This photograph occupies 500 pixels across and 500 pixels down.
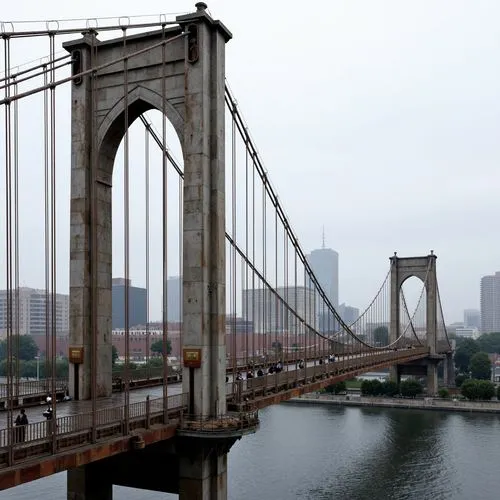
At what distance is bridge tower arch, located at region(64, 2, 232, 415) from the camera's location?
20.9m

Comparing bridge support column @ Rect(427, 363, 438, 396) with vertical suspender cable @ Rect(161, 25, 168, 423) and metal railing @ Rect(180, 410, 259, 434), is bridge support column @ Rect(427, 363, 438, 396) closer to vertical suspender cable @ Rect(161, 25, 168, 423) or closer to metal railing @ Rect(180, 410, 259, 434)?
metal railing @ Rect(180, 410, 259, 434)

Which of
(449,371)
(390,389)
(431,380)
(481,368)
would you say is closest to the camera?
(390,389)

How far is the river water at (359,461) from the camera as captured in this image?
39.5 metres

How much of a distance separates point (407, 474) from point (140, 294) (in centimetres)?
14919

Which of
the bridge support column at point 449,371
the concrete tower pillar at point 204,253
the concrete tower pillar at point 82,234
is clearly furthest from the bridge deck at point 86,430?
the bridge support column at point 449,371

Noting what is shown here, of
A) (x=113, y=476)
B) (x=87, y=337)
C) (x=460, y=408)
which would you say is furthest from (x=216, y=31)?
(x=460, y=408)

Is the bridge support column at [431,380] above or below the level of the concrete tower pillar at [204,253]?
below

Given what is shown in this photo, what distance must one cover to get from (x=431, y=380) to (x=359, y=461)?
38.8 metres

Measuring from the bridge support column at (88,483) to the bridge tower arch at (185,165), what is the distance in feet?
7.94

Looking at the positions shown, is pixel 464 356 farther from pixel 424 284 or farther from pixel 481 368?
pixel 424 284

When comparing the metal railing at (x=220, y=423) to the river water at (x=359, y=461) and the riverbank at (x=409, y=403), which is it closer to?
the river water at (x=359, y=461)

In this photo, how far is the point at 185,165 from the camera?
21219mm

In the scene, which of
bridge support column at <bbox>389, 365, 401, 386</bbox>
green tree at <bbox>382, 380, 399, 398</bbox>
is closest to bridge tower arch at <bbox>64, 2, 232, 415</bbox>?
green tree at <bbox>382, 380, 399, 398</bbox>

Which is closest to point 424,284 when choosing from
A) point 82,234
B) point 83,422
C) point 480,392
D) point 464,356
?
point 480,392
